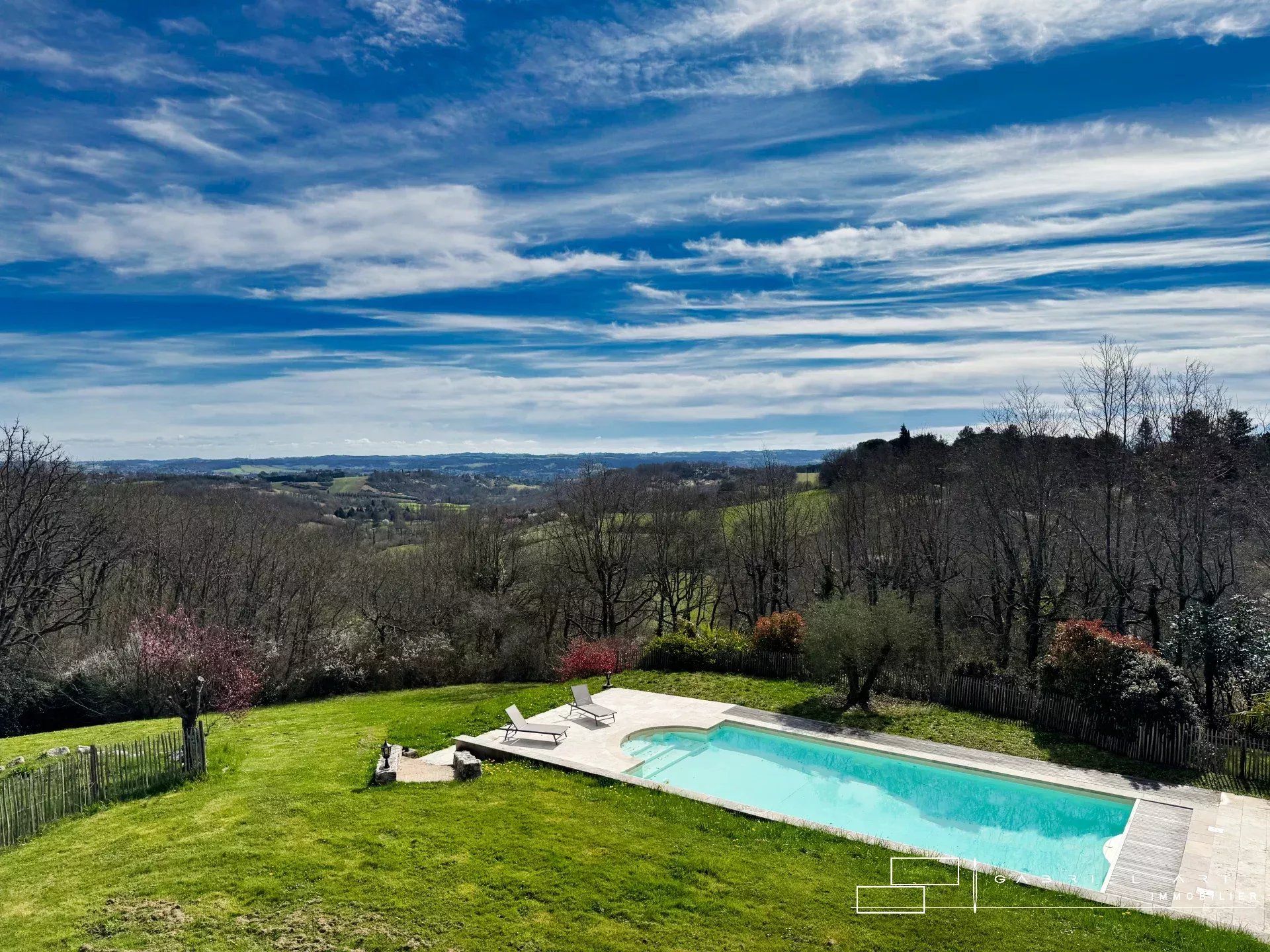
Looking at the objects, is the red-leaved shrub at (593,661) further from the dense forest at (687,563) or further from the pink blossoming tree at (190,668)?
the pink blossoming tree at (190,668)

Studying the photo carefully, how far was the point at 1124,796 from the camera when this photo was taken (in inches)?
561

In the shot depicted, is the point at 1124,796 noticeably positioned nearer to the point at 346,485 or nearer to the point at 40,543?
the point at 40,543

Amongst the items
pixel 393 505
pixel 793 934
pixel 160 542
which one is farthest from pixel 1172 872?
pixel 393 505

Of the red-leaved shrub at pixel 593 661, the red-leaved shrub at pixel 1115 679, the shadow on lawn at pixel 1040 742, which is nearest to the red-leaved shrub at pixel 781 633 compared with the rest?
the shadow on lawn at pixel 1040 742

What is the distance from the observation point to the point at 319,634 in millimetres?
33750

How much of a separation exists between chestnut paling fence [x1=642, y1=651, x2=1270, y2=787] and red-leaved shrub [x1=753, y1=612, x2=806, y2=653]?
283 millimetres

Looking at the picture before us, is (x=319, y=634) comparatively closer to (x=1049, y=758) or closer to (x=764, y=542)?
(x=764, y=542)

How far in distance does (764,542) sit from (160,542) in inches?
1214

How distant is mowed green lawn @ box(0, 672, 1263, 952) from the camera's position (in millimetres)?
9102

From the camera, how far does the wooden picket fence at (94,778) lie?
12016mm

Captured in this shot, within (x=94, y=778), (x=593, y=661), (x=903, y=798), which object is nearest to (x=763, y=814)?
(x=903, y=798)

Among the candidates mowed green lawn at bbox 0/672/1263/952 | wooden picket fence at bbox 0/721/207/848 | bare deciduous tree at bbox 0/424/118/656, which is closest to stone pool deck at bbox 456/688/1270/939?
mowed green lawn at bbox 0/672/1263/952

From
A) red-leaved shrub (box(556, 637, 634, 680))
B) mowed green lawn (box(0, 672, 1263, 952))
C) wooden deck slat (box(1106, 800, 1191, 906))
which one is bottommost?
red-leaved shrub (box(556, 637, 634, 680))

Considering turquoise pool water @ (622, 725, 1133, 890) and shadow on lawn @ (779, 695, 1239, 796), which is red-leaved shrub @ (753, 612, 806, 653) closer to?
shadow on lawn @ (779, 695, 1239, 796)
